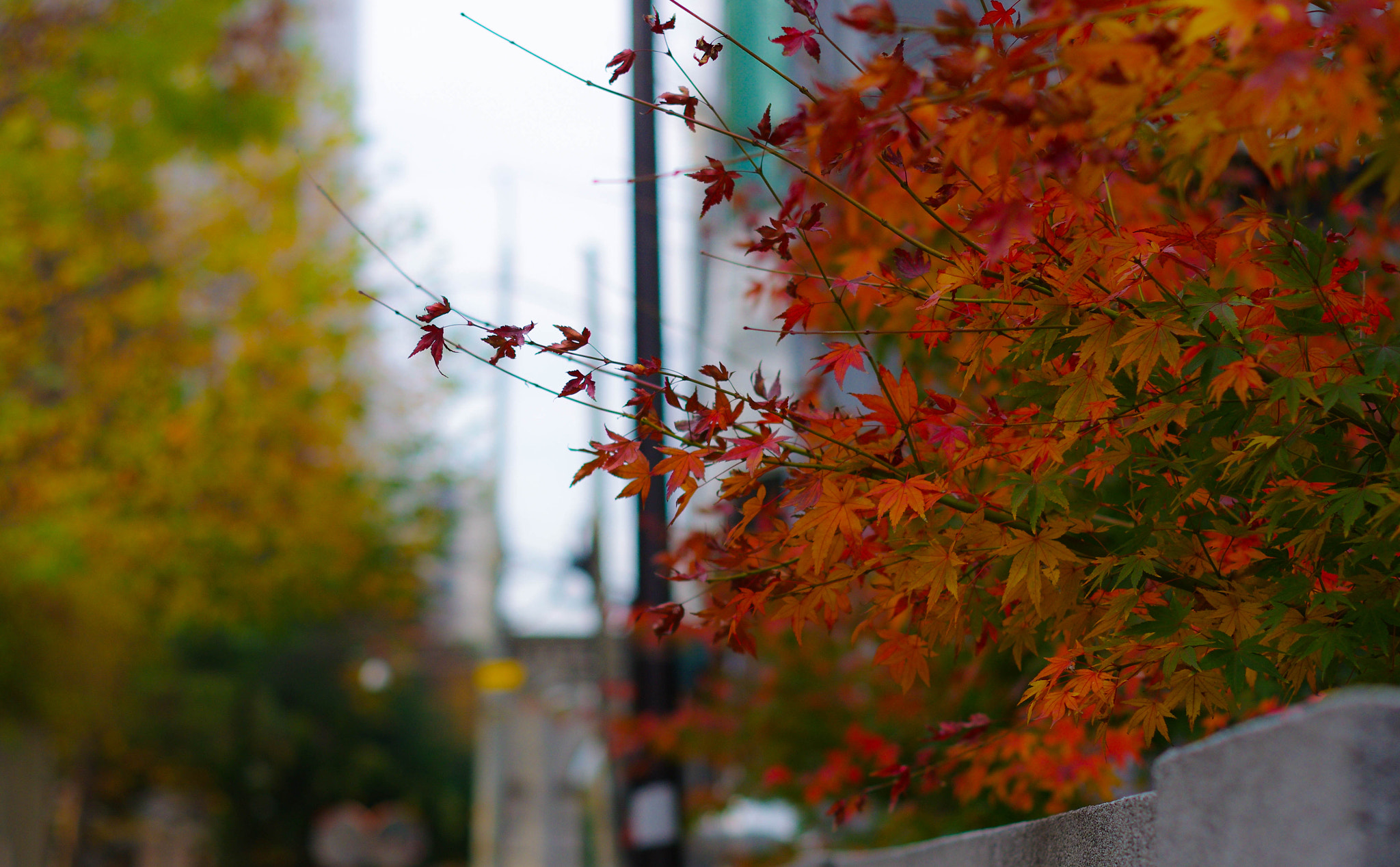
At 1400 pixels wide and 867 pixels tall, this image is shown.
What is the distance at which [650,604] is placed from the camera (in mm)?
6594

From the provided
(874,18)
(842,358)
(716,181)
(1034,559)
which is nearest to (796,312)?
(842,358)

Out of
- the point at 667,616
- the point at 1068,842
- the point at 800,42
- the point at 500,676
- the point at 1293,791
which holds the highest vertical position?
the point at 800,42

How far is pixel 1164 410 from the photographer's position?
2373mm

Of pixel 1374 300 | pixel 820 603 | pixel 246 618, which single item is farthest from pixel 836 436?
pixel 246 618

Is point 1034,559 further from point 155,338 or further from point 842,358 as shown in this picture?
point 155,338

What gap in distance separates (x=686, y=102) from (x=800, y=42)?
1.09 ft

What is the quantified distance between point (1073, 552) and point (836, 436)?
0.56 m

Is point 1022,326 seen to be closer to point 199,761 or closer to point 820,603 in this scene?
point 820,603

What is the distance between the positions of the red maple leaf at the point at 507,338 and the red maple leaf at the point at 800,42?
0.87m

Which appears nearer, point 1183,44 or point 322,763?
point 1183,44

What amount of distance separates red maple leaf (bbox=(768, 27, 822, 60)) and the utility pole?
341 cm

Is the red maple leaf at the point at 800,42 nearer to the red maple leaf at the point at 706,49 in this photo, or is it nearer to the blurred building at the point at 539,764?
the red maple leaf at the point at 706,49

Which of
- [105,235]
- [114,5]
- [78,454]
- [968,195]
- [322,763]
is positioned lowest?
[322,763]

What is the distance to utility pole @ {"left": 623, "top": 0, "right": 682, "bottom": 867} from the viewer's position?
6633 millimetres
